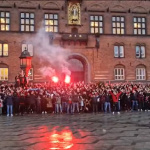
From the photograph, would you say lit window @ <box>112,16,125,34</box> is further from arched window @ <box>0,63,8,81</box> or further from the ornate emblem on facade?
arched window @ <box>0,63,8,81</box>

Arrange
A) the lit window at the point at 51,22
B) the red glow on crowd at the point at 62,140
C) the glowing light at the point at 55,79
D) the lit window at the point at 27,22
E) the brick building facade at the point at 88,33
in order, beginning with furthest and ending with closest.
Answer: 1. the lit window at the point at 51,22
2. the lit window at the point at 27,22
3. the brick building facade at the point at 88,33
4. the glowing light at the point at 55,79
5. the red glow on crowd at the point at 62,140

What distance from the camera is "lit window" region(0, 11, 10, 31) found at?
31469 mm

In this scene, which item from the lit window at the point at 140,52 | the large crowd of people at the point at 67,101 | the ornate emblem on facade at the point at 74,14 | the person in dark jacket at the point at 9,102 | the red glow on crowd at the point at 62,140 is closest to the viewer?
the red glow on crowd at the point at 62,140

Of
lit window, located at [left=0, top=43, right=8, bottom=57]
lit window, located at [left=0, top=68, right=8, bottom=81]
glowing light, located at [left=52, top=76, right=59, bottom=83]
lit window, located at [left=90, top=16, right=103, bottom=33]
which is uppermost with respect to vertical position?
lit window, located at [left=90, top=16, right=103, bottom=33]

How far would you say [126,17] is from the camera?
34281 mm

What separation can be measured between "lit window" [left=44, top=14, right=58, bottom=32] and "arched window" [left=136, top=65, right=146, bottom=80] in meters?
11.2

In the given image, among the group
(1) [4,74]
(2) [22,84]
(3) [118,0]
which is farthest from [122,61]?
(2) [22,84]

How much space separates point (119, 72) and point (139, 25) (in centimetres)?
663

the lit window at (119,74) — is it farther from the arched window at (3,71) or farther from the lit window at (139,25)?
the arched window at (3,71)

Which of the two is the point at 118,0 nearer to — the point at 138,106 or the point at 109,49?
the point at 109,49

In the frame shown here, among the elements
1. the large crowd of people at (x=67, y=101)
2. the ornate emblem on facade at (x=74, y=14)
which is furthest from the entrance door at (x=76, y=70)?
the large crowd of people at (x=67, y=101)

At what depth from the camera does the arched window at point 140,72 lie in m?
33.9

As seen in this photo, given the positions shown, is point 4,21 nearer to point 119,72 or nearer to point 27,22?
point 27,22

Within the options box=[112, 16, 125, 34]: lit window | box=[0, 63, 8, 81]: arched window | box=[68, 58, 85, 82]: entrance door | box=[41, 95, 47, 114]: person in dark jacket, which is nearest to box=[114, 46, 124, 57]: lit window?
box=[112, 16, 125, 34]: lit window
